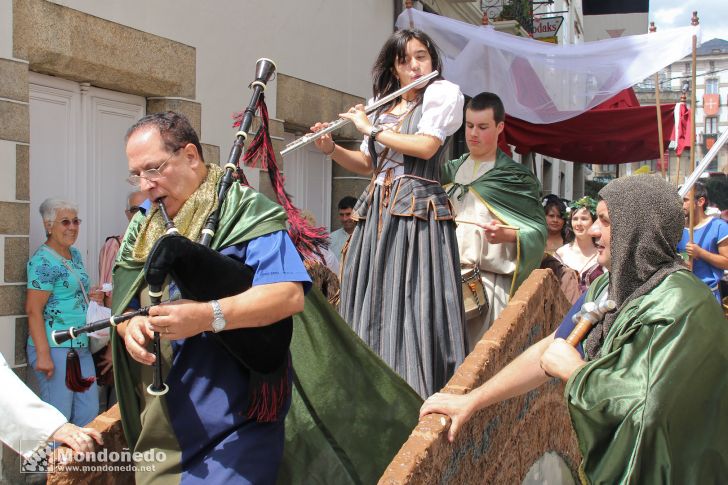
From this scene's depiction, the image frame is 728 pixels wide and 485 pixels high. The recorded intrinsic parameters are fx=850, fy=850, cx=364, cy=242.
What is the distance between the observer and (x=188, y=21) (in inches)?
233

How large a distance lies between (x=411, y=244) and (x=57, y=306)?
7.53 feet

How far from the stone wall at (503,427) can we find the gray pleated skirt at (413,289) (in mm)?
394

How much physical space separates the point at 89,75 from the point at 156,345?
3.35 m

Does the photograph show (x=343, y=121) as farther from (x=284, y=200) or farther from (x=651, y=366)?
(x=651, y=366)

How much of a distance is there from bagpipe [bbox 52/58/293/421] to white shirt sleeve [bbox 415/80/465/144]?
50.9 inches

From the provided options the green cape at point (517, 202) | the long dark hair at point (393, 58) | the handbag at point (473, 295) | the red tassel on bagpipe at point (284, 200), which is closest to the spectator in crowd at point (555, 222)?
the green cape at point (517, 202)

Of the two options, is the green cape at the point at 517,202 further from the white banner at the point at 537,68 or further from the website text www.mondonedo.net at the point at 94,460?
the white banner at the point at 537,68

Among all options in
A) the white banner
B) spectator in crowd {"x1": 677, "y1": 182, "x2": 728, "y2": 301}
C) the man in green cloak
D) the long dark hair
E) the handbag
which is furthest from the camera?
the white banner

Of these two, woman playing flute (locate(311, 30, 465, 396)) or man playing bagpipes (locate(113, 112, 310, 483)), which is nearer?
man playing bagpipes (locate(113, 112, 310, 483))

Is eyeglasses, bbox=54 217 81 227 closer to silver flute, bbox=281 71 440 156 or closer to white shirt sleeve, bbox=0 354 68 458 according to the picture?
silver flute, bbox=281 71 440 156

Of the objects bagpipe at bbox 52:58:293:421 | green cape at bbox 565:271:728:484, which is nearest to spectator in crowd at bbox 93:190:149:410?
bagpipe at bbox 52:58:293:421

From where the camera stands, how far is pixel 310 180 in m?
7.98

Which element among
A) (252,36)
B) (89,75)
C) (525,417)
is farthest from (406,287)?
(252,36)

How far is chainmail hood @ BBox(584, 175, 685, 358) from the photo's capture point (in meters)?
2.21
